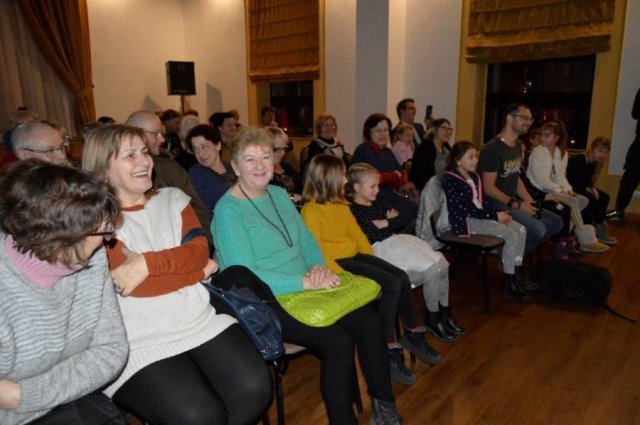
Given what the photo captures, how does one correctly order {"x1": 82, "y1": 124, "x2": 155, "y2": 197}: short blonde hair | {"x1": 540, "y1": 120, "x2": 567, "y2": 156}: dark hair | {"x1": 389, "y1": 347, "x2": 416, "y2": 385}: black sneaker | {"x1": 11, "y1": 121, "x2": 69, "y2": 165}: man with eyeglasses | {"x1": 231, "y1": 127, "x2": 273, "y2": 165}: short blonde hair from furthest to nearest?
{"x1": 540, "y1": 120, "x2": 567, "y2": 156}: dark hair, {"x1": 11, "y1": 121, "x2": 69, "y2": 165}: man with eyeglasses, {"x1": 389, "y1": 347, "x2": 416, "y2": 385}: black sneaker, {"x1": 231, "y1": 127, "x2": 273, "y2": 165}: short blonde hair, {"x1": 82, "y1": 124, "x2": 155, "y2": 197}: short blonde hair

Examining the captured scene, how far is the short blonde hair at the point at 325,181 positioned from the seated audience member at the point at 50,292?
1.35 meters

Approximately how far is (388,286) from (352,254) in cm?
28

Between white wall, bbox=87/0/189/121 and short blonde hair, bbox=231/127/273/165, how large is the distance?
286 inches

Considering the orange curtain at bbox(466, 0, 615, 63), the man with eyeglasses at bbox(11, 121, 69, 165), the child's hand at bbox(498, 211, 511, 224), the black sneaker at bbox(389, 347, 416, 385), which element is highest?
the orange curtain at bbox(466, 0, 615, 63)

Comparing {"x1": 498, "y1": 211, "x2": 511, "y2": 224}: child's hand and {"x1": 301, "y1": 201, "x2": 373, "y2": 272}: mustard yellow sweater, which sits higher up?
{"x1": 301, "y1": 201, "x2": 373, "y2": 272}: mustard yellow sweater

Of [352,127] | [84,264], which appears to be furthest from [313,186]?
[352,127]

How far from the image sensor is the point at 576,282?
3.26m

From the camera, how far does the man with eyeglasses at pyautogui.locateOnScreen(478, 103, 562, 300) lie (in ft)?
12.0

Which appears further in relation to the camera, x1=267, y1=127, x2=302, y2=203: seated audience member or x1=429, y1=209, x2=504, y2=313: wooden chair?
x1=267, y1=127, x2=302, y2=203: seated audience member

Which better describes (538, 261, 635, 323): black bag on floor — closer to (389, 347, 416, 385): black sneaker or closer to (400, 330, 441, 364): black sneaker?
(400, 330, 441, 364): black sneaker

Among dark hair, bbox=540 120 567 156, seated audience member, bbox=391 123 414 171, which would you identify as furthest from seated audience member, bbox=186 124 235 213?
dark hair, bbox=540 120 567 156

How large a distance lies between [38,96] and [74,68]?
0.74 metres

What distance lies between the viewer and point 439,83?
6762mm

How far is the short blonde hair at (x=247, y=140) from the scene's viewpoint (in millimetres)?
2064
